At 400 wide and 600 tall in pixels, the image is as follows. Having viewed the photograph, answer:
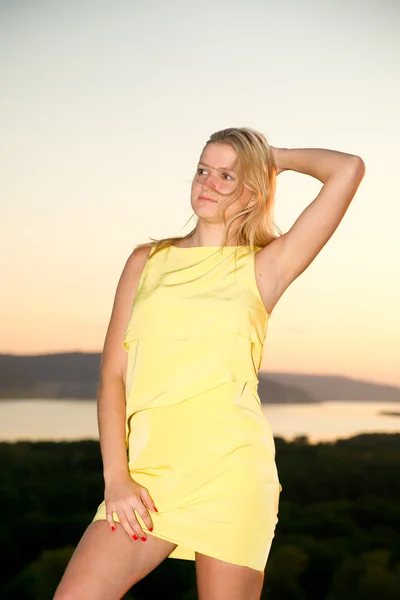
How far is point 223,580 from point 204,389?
1.20ft

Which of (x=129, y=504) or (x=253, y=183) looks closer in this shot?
(x=129, y=504)

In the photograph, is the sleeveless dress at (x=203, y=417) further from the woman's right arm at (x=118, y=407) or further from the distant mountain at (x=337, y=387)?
the distant mountain at (x=337, y=387)

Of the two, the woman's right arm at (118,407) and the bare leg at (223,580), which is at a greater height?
the woman's right arm at (118,407)

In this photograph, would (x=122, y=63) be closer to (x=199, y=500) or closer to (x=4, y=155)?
(x=4, y=155)

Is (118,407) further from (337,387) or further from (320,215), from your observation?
(337,387)

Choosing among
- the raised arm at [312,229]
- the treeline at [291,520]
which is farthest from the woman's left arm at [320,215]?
the treeline at [291,520]

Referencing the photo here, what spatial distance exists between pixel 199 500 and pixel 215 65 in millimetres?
2910

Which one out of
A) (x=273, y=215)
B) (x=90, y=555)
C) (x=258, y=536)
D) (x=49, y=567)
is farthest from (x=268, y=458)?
(x=49, y=567)

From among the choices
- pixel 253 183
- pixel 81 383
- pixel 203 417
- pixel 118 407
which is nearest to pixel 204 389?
pixel 203 417

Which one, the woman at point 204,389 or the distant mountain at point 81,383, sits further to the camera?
the distant mountain at point 81,383

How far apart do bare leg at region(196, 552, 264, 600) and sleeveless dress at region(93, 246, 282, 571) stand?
18 millimetres

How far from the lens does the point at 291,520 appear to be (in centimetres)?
457

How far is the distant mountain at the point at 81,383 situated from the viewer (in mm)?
4582

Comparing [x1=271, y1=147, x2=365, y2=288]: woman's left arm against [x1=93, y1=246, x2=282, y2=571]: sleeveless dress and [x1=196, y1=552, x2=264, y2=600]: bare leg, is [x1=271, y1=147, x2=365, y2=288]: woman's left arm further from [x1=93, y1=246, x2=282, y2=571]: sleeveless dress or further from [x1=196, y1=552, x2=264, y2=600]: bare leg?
[x1=196, y1=552, x2=264, y2=600]: bare leg
